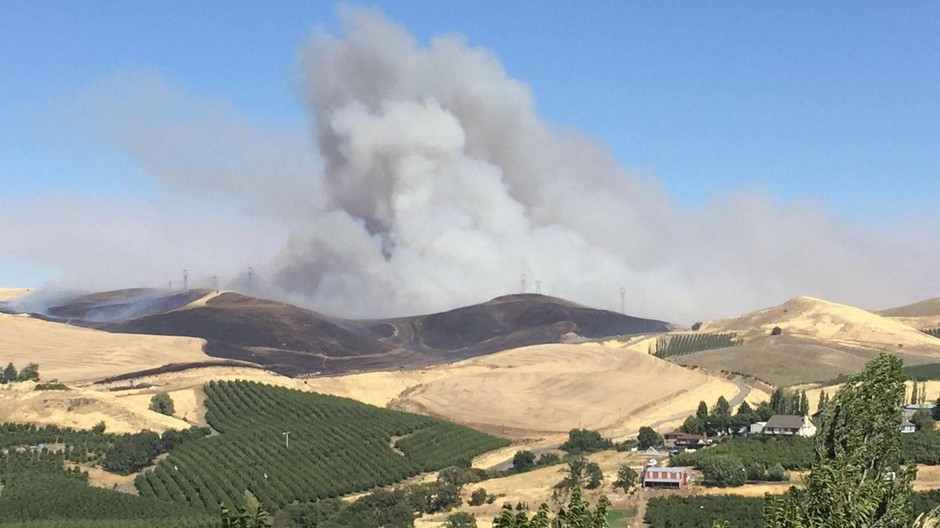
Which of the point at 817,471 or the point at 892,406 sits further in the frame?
the point at 892,406

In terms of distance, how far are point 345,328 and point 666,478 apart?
104 m

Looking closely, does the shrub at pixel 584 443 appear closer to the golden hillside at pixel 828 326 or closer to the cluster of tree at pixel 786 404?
the cluster of tree at pixel 786 404

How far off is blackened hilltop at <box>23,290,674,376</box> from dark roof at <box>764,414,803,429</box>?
64929mm

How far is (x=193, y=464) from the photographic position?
240 ft

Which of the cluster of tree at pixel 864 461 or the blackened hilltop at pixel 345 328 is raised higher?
the blackened hilltop at pixel 345 328

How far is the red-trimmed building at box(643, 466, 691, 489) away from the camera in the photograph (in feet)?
211

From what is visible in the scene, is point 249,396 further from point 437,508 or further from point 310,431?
point 437,508

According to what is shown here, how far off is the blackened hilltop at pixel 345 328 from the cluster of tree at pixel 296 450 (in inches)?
1455

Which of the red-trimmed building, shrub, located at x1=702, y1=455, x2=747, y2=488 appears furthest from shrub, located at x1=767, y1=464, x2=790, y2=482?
the red-trimmed building

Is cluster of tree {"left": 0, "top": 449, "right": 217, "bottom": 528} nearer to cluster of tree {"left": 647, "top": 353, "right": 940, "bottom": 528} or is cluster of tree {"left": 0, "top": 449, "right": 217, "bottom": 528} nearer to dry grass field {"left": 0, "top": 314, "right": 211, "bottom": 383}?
cluster of tree {"left": 647, "top": 353, "right": 940, "bottom": 528}

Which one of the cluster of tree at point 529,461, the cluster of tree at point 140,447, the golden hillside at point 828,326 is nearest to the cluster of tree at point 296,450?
the cluster of tree at point 140,447

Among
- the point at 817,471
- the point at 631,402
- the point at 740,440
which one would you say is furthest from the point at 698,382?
the point at 817,471

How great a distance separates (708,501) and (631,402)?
51541mm

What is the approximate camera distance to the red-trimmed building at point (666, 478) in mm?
64250
